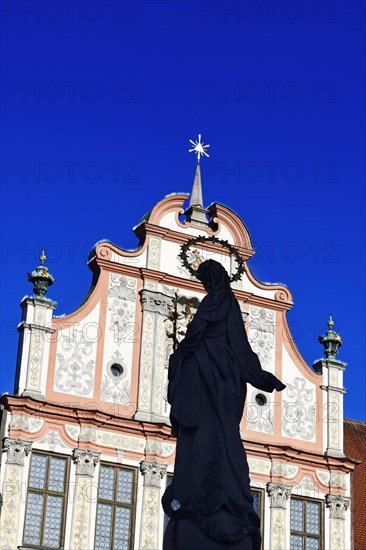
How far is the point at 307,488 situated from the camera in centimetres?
2194

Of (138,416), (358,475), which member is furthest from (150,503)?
(358,475)

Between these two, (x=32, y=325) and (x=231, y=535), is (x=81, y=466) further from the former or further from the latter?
(x=231, y=535)

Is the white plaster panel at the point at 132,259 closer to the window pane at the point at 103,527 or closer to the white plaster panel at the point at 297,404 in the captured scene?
the white plaster panel at the point at 297,404

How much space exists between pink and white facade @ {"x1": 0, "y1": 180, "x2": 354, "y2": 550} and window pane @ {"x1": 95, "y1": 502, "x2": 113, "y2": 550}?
1.1 inches

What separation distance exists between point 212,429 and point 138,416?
41.2ft

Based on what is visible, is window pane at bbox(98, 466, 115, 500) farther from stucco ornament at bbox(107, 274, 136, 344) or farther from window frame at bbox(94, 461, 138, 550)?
stucco ornament at bbox(107, 274, 136, 344)

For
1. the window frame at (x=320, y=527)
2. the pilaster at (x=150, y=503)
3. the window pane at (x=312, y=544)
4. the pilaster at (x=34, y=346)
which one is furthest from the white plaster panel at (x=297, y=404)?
the pilaster at (x=34, y=346)

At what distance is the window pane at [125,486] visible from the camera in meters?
19.8

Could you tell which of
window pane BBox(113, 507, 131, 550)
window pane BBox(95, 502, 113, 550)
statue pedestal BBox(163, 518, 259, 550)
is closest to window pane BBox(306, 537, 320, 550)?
window pane BBox(113, 507, 131, 550)

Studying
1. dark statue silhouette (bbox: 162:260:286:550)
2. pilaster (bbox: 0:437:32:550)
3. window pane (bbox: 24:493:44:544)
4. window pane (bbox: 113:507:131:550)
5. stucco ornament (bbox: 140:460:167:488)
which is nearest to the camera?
dark statue silhouette (bbox: 162:260:286:550)

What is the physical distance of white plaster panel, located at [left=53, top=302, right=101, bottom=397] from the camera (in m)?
20.2

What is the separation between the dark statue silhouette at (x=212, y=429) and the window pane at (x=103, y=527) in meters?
11.6

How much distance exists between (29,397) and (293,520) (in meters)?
6.46

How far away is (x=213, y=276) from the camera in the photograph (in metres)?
8.84
